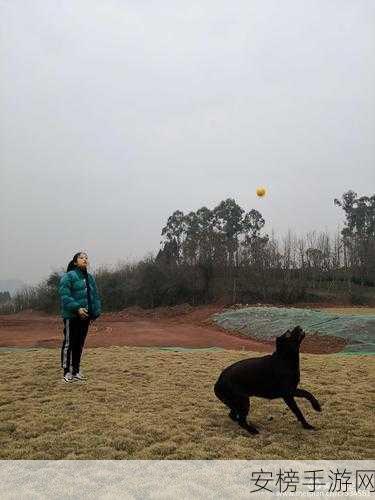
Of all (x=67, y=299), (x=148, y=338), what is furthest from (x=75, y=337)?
(x=148, y=338)

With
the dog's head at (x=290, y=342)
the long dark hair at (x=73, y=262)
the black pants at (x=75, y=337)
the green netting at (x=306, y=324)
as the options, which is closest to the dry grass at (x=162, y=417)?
the black pants at (x=75, y=337)

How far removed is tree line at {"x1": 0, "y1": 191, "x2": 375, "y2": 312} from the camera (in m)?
29.2

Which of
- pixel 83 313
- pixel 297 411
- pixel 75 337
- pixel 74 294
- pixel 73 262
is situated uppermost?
pixel 73 262

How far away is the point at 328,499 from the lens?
10.6ft

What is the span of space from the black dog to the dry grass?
9.3 inches

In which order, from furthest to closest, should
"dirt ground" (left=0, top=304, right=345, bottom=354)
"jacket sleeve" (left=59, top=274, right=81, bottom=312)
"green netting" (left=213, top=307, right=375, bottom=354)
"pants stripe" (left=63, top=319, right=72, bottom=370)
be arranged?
"green netting" (left=213, top=307, right=375, bottom=354) < "dirt ground" (left=0, top=304, right=345, bottom=354) < "pants stripe" (left=63, top=319, right=72, bottom=370) < "jacket sleeve" (left=59, top=274, right=81, bottom=312)

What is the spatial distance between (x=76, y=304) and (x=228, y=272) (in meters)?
26.2

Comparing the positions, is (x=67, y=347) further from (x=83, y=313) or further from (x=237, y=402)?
(x=237, y=402)

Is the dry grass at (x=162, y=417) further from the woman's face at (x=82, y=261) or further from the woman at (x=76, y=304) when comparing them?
the woman's face at (x=82, y=261)

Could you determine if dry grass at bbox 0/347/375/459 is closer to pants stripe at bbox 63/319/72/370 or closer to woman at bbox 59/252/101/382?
pants stripe at bbox 63/319/72/370

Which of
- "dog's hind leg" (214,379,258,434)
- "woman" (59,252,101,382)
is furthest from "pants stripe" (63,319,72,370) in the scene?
"dog's hind leg" (214,379,258,434)

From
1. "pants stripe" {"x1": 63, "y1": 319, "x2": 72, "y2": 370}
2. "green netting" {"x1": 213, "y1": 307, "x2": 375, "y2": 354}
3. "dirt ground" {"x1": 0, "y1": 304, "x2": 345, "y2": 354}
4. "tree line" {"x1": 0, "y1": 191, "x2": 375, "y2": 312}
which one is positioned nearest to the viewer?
"pants stripe" {"x1": 63, "y1": 319, "x2": 72, "y2": 370}

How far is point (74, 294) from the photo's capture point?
265 inches

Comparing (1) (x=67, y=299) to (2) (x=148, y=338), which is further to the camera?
(2) (x=148, y=338)
